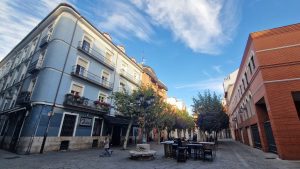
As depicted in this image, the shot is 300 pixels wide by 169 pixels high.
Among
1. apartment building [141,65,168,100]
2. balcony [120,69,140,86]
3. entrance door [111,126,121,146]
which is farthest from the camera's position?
apartment building [141,65,168,100]

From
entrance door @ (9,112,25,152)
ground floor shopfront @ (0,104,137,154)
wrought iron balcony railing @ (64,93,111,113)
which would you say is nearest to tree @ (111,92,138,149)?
wrought iron balcony railing @ (64,93,111,113)

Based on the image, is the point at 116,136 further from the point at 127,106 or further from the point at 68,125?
the point at 68,125

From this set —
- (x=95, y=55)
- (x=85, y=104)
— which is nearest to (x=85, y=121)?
(x=85, y=104)

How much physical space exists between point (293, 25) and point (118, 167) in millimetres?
15732

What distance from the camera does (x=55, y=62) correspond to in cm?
1594

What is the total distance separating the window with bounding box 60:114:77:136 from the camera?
15.6 meters

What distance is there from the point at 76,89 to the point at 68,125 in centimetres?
382

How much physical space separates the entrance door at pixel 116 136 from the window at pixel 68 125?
21.9 feet

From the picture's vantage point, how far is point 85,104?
17562 millimetres

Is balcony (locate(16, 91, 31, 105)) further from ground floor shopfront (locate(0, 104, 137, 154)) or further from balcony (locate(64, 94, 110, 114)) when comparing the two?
balcony (locate(64, 94, 110, 114))

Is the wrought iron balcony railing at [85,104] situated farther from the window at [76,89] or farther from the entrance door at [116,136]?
the entrance door at [116,136]

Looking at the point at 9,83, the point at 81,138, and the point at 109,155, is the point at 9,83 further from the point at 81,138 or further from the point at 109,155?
the point at 109,155

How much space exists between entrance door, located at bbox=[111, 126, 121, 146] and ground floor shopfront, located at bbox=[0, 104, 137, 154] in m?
1.36

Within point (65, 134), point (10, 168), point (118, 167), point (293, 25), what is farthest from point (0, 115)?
point (293, 25)
